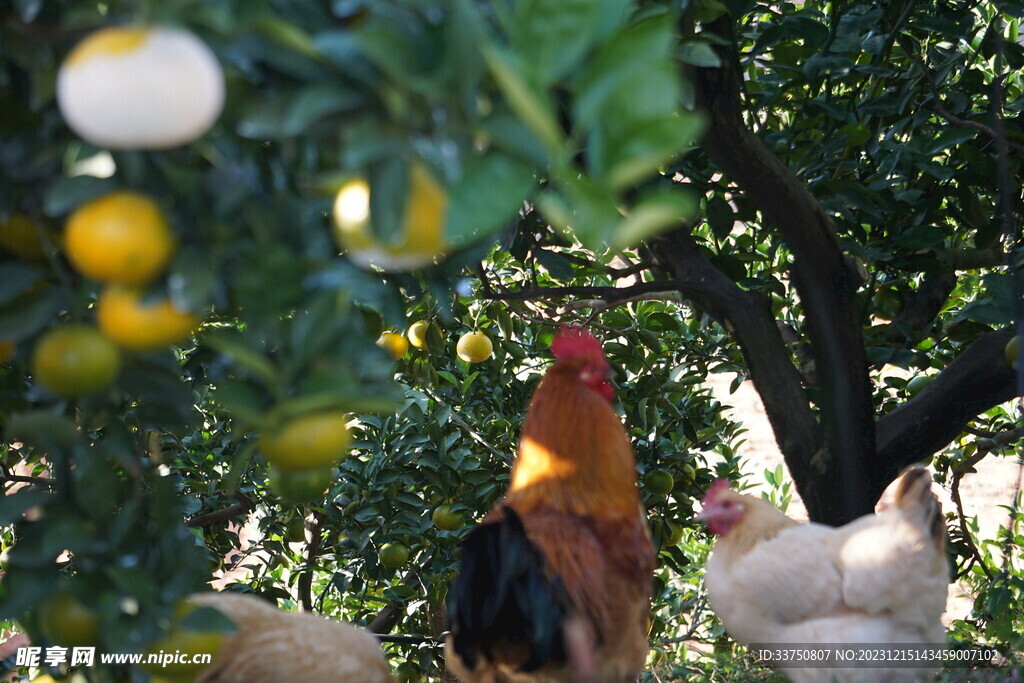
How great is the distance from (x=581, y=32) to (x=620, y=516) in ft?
3.45

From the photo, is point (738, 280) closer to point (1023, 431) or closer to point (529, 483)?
point (1023, 431)

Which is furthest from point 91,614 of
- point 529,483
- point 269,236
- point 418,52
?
point 529,483

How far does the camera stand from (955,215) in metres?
2.09

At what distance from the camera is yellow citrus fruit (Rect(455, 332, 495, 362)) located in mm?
2164

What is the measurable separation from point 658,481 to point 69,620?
63.8 inches

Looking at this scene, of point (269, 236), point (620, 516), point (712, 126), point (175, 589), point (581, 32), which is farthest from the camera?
point (712, 126)

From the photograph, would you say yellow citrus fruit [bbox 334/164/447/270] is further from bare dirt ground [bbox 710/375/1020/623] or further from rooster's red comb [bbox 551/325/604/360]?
bare dirt ground [bbox 710/375/1020/623]

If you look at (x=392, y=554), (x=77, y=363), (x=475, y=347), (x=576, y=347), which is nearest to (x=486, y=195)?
(x=77, y=363)

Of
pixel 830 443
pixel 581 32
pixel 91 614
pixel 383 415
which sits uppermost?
pixel 383 415

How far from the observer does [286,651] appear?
1.21 meters

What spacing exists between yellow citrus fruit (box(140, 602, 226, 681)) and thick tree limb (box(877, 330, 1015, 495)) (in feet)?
5.22

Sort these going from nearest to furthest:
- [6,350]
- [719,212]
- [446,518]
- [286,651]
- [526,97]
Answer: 1. [526,97]
2. [6,350]
3. [286,651]
4. [719,212]
5. [446,518]

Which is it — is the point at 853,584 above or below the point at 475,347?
below

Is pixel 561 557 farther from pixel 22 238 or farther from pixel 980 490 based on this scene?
pixel 980 490
